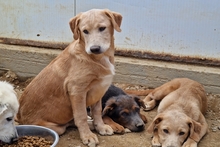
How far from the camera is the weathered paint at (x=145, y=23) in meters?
6.56

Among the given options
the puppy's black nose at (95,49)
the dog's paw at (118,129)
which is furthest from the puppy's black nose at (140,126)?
the puppy's black nose at (95,49)

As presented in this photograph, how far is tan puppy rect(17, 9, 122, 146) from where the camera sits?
16.4ft

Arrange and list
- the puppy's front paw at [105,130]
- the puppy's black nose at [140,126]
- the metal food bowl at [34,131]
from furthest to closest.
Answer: the puppy's black nose at [140,126] < the puppy's front paw at [105,130] < the metal food bowl at [34,131]

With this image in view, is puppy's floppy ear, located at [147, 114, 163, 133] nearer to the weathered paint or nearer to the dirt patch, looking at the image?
the dirt patch

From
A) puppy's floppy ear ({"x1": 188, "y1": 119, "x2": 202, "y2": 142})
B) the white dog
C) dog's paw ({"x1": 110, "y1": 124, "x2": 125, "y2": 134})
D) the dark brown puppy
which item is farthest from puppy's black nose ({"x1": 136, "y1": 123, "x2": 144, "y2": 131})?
the white dog

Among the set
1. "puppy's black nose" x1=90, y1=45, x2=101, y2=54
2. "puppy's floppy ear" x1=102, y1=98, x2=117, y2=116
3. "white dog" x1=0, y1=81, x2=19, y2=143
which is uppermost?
"puppy's black nose" x1=90, y1=45, x2=101, y2=54

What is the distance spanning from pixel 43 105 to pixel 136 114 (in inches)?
50.1

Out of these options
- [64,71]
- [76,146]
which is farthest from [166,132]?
[64,71]

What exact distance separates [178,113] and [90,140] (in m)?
1.19

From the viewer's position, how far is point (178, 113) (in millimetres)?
5406

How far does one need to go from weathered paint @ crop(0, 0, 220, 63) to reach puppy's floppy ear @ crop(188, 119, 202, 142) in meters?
A: 1.68

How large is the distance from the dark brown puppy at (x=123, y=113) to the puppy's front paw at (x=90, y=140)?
0.41 m

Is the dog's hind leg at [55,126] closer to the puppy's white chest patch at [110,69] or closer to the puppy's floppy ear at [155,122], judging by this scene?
the puppy's white chest patch at [110,69]

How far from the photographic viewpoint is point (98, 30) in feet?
16.2
